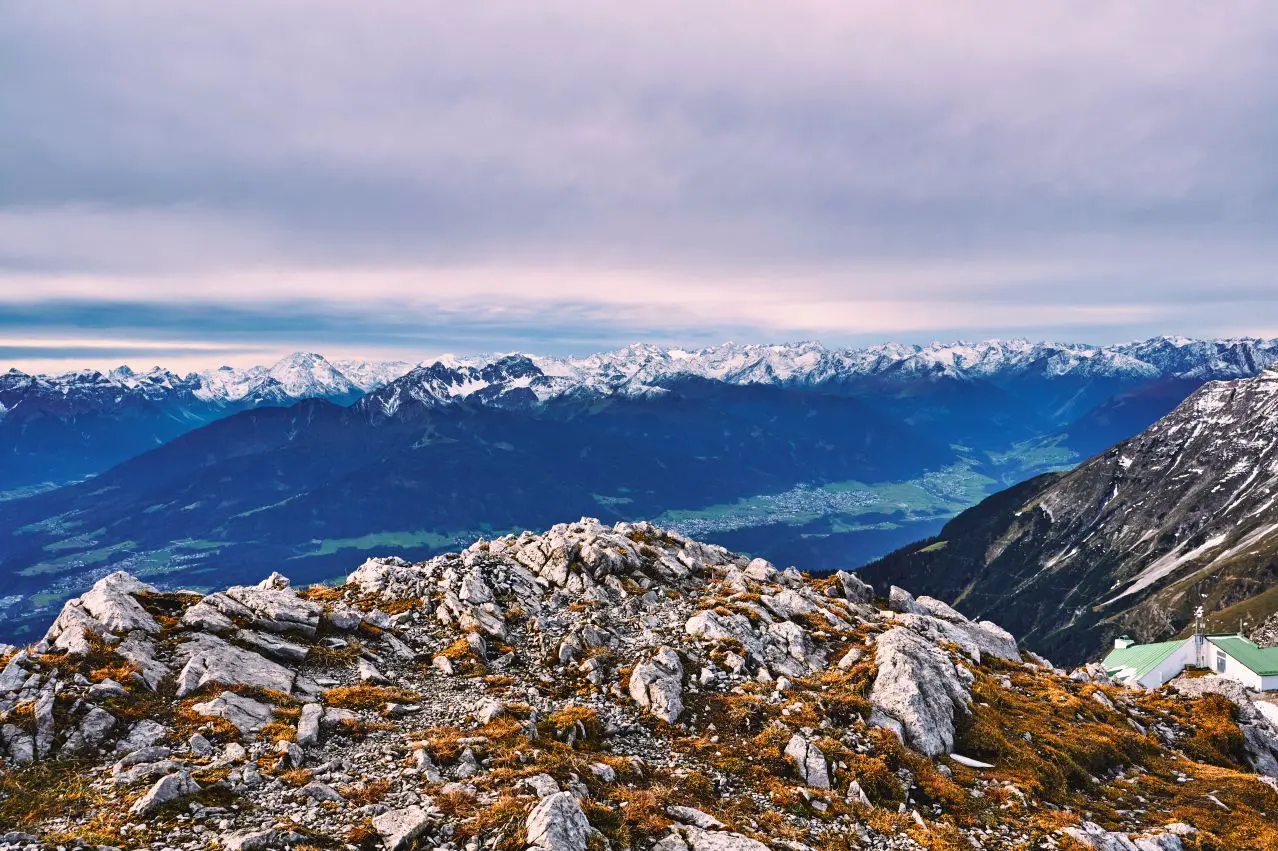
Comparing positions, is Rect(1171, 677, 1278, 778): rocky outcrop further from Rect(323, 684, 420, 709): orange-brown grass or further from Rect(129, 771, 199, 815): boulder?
Rect(129, 771, 199, 815): boulder

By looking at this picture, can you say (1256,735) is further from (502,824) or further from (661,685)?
(502,824)

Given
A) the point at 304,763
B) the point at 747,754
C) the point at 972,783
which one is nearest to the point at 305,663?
the point at 304,763

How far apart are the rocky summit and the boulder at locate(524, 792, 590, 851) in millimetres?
82

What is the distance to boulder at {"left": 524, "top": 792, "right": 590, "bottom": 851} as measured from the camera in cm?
1602

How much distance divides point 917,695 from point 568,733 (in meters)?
16.9

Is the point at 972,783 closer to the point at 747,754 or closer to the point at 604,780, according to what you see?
the point at 747,754

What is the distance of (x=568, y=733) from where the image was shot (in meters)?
24.3

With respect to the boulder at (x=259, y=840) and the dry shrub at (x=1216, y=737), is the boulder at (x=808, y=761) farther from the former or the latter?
the dry shrub at (x=1216, y=737)

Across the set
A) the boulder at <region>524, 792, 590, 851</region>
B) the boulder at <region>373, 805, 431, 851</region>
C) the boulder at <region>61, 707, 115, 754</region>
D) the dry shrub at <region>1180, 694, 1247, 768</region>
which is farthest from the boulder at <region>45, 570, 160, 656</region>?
the dry shrub at <region>1180, 694, 1247, 768</region>

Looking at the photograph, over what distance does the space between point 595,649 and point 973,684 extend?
2139 cm

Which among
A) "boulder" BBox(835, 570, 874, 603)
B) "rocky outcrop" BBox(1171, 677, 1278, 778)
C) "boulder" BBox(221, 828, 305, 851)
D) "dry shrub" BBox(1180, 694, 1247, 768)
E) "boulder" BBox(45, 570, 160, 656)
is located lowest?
"rocky outcrop" BBox(1171, 677, 1278, 778)

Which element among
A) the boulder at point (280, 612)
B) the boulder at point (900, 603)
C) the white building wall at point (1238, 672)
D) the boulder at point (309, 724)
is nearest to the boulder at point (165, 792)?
the boulder at point (309, 724)

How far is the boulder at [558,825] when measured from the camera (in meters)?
16.0

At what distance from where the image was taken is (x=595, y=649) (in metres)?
33.9
